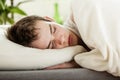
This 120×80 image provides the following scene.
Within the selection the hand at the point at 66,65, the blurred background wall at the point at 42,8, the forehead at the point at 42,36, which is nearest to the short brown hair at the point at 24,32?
the forehead at the point at 42,36

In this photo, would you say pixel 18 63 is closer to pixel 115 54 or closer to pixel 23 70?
pixel 23 70

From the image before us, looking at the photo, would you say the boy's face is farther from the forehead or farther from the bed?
the bed

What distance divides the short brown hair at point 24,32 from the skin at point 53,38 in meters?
0.02

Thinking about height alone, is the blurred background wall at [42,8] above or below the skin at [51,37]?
above

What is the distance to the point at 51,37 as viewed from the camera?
3.49 ft

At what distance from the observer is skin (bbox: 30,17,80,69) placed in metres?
1.04

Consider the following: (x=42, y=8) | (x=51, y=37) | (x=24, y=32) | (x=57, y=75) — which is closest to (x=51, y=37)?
(x=51, y=37)

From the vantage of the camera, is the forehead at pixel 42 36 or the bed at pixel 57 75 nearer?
the bed at pixel 57 75

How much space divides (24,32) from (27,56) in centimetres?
10

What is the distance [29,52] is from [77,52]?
192 millimetres

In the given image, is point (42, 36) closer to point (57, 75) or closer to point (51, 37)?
point (51, 37)

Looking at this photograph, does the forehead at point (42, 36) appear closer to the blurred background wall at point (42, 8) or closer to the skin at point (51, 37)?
the skin at point (51, 37)

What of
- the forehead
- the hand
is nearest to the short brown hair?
the forehead

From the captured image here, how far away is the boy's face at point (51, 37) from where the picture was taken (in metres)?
1.05
